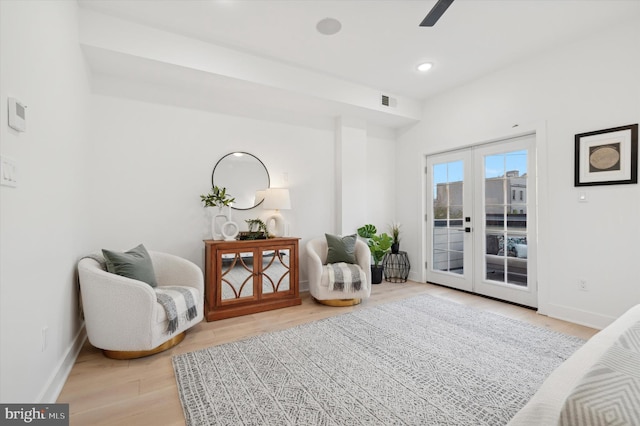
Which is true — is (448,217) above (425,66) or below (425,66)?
below

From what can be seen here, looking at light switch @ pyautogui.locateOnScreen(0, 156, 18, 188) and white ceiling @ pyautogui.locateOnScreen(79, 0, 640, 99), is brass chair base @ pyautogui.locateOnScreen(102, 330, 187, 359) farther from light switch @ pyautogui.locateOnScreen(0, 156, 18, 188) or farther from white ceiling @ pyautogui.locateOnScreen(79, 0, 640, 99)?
white ceiling @ pyautogui.locateOnScreen(79, 0, 640, 99)

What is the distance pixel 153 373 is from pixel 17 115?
68.2 inches

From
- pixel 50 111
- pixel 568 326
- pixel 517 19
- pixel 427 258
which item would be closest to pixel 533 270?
pixel 568 326

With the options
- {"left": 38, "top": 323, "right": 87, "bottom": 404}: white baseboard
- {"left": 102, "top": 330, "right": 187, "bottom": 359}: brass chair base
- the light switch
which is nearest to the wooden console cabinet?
{"left": 102, "top": 330, "right": 187, "bottom": 359}: brass chair base

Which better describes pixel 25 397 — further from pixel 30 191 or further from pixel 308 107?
pixel 308 107

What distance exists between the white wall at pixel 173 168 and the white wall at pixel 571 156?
8.41 feet

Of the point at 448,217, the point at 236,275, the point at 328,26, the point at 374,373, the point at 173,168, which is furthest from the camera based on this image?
the point at 448,217

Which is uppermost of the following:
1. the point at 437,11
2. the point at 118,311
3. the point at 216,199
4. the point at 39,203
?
the point at 437,11

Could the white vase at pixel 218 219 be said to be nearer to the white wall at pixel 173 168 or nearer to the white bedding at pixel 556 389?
the white wall at pixel 173 168

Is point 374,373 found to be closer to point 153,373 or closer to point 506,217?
point 153,373

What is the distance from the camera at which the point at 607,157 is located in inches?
106

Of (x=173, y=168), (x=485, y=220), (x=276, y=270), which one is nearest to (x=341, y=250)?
(x=276, y=270)

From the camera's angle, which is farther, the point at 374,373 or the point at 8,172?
the point at 374,373

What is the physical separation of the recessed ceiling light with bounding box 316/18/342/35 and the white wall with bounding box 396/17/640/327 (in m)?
2.17
